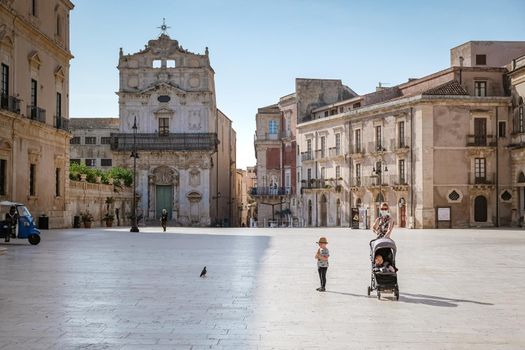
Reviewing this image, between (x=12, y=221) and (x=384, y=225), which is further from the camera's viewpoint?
(x=12, y=221)

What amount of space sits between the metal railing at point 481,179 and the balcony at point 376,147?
7118 mm

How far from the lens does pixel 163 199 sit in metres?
64.7

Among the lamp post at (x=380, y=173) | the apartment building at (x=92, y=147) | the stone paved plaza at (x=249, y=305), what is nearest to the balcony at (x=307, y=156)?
the lamp post at (x=380, y=173)

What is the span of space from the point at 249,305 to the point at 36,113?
2724 cm

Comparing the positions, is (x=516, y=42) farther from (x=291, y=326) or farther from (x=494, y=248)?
(x=291, y=326)

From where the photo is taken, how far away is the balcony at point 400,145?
5415 centimetres

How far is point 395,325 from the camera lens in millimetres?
9461

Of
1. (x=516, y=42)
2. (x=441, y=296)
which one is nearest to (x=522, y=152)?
(x=516, y=42)

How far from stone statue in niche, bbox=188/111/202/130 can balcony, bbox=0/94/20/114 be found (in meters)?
32.2

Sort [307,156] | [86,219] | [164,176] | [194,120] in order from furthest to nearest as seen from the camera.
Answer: [307,156] < [194,120] < [164,176] < [86,219]

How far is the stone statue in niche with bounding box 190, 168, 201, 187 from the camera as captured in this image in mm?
64500

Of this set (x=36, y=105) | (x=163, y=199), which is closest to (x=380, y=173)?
(x=163, y=199)

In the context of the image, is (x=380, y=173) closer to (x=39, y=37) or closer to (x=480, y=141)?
(x=480, y=141)

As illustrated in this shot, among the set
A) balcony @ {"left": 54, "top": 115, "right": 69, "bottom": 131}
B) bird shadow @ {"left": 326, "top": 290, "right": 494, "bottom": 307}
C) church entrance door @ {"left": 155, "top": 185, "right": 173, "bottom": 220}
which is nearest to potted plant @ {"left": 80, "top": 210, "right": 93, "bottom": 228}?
balcony @ {"left": 54, "top": 115, "right": 69, "bottom": 131}
